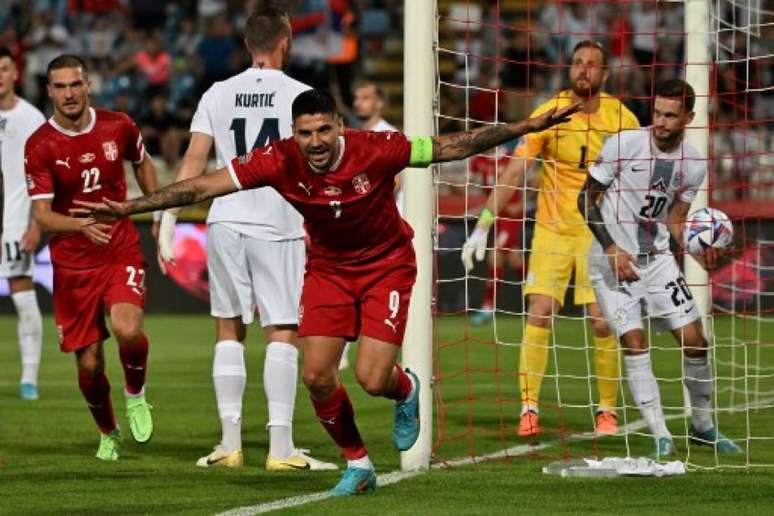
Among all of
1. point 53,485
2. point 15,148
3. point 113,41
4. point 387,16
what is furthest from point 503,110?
point 53,485

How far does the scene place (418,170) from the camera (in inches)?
356

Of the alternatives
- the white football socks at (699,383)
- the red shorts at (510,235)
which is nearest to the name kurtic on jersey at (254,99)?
the white football socks at (699,383)

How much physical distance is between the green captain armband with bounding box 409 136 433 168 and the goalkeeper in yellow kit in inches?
→ 116

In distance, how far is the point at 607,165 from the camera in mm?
9602

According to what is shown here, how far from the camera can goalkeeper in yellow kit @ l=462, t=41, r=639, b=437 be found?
10859 mm

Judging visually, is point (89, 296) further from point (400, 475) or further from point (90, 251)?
point (400, 475)

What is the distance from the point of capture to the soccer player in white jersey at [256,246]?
9148 millimetres

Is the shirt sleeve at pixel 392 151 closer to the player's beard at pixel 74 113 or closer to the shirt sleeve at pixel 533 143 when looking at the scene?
the player's beard at pixel 74 113

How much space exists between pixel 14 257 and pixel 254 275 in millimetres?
4790

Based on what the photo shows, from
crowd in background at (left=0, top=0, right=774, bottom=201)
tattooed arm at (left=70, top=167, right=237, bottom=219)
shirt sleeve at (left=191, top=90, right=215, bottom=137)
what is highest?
crowd in background at (left=0, top=0, right=774, bottom=201)

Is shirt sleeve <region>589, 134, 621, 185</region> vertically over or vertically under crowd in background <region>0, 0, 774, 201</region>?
under

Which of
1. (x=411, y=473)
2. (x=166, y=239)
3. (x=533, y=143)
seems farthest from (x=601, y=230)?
(x=166, y=239)

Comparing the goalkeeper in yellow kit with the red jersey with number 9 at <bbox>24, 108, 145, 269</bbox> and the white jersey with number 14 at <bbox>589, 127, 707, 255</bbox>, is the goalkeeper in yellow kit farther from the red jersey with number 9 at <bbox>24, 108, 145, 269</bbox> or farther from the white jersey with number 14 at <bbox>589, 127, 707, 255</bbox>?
the red jersey with number 9 at <bbox>24, 108, 145, 269</bbox>

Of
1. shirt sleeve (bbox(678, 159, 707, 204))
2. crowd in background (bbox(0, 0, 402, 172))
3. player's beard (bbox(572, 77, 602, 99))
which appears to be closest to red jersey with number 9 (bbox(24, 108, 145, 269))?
player's beard (bbox(572, 77, 602, 99))
